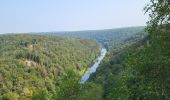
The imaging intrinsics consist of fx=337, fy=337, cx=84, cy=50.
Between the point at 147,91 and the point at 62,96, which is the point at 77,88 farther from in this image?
the point at 147,91

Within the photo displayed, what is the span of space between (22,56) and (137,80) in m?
174

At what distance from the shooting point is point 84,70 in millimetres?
193375

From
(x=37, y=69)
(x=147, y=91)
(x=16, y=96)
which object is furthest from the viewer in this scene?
(x=37, y=69)

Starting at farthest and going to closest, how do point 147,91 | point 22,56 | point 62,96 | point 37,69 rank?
point 22,56, point 37,69, point 62,96, point 147,91

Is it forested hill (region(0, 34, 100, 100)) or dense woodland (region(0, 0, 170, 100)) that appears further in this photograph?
forested hill (region(0, 34, 100, 100))

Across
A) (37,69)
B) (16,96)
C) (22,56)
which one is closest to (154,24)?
(16,96)

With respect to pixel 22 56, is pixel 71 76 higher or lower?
higher

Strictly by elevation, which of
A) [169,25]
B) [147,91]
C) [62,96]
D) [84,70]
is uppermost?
[169,25]

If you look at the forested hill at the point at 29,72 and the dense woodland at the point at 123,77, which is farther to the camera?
the forested hill at the point at 29,72

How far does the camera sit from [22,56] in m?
186

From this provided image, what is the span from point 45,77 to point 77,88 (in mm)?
102415

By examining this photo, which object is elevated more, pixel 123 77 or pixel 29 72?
pixel 123 77

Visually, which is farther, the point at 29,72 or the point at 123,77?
the point at 29,72

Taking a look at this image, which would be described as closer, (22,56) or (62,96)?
(62,96)
